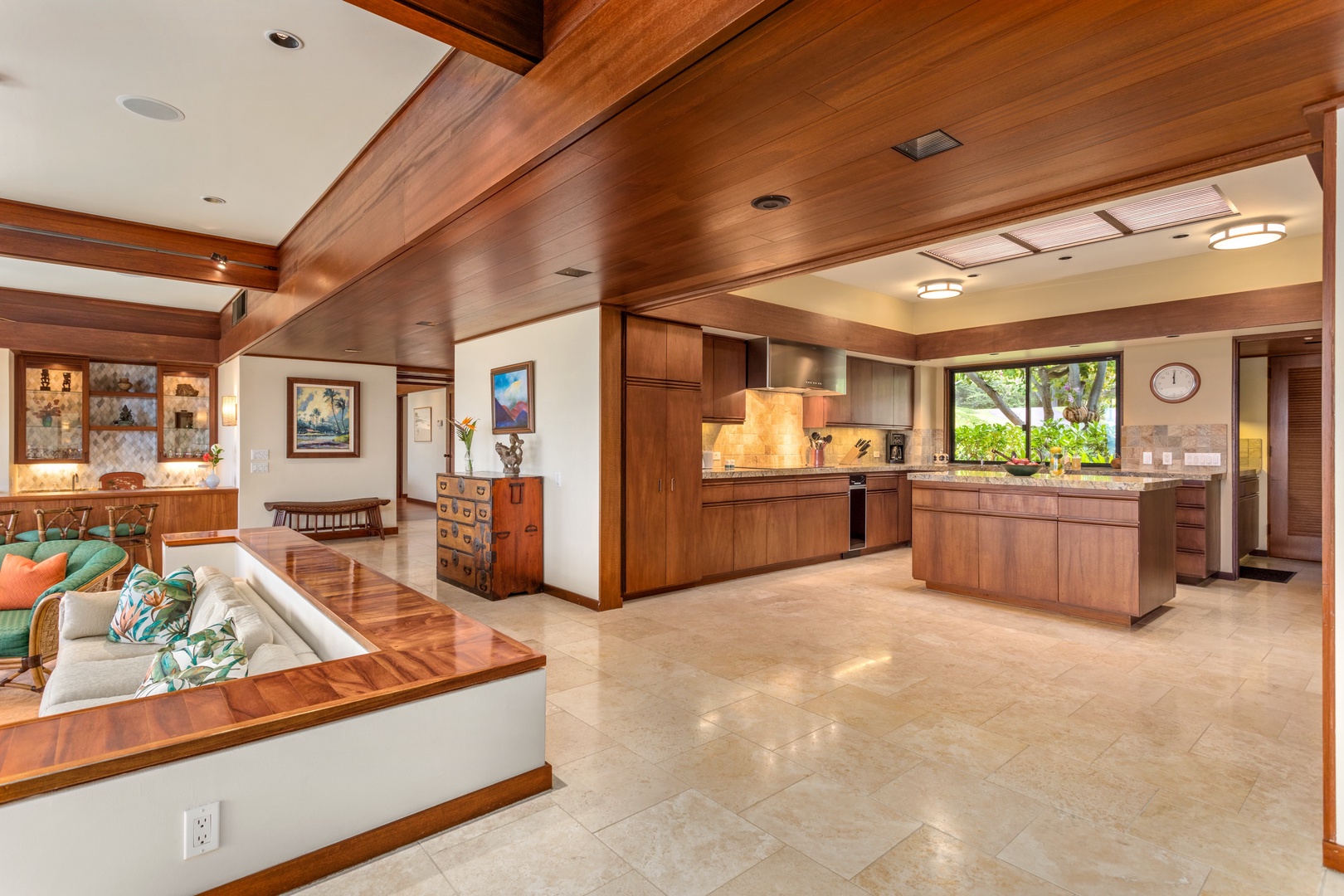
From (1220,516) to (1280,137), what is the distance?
17.3 ft

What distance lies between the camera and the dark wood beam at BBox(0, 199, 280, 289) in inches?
163

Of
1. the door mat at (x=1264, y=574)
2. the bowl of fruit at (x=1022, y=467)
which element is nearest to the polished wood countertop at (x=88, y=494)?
the bowl of fruit at (x=1022, y=467)

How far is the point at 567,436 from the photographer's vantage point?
218 inches

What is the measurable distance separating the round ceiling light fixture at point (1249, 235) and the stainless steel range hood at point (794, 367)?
3.29 m

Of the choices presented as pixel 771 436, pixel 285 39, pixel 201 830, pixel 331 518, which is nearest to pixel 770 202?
pixel 285 39

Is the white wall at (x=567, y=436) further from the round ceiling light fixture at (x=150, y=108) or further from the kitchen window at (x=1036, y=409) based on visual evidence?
the kitchen window at (x=1036, y=409)

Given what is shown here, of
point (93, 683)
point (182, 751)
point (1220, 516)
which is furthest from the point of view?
point (1220, 516)

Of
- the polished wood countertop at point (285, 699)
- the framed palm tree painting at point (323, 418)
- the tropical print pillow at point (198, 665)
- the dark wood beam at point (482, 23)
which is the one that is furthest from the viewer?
the framed palm tree painting at point (323, 418)

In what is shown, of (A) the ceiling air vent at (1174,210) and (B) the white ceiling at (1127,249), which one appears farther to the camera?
(A) the ceiling air vent at (1174,210)

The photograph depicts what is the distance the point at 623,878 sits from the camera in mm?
1927

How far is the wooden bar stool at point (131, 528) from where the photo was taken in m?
5.57

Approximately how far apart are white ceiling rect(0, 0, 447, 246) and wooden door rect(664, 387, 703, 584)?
3.03 meters

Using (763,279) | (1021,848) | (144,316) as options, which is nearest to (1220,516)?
(763,279)

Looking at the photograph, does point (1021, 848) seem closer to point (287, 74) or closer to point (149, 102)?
point (287, 74)
